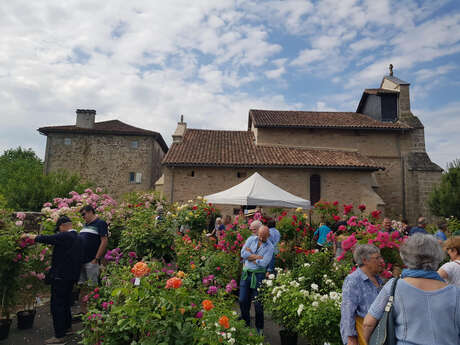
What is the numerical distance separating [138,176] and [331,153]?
559 inches

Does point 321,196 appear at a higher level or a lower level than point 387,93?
lower

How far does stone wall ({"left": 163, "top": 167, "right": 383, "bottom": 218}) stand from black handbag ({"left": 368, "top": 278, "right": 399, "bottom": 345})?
599 inches

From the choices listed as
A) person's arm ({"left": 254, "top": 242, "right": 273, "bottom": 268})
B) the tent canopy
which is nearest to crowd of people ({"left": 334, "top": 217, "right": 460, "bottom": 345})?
person's arm ({"left": 254, "top": 242, "right": 273, "bottom": 268})

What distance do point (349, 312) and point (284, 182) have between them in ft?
49.4

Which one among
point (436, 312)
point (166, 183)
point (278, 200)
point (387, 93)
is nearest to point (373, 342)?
point (436, 312)

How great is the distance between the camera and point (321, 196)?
57.7 ft

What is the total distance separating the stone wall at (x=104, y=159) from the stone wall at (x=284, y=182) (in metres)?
7.50

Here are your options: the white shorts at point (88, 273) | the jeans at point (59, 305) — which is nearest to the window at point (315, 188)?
the white shorts at point (88, 273)

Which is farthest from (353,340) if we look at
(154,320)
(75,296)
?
(75,296)

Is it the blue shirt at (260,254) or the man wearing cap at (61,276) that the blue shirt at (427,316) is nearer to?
the blue shirt at (260,254)

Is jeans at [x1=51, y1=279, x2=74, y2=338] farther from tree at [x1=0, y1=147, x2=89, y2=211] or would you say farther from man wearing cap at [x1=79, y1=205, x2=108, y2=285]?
tree at [x1=0, y1=147, x2=89, y2=211]

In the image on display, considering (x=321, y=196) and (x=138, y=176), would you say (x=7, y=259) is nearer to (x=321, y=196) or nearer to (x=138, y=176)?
(x=321, y=196)

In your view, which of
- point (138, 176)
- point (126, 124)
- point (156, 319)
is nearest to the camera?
point (156, 319)

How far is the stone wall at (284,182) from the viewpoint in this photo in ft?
56.6
